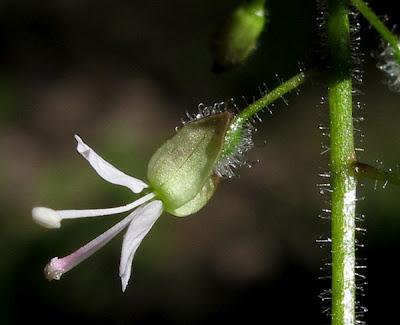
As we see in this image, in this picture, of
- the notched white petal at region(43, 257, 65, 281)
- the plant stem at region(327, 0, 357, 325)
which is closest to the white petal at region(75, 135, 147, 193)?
the notched white petal at region(43, 257, 65, 281)

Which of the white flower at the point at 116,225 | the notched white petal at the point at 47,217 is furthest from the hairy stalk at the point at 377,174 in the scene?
the notched white petal at the point at 47,217

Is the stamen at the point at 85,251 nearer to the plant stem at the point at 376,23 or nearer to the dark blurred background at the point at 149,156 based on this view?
the plant stem at the point at 376,23

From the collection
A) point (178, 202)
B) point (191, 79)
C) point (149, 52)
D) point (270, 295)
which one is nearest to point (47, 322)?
point (270, 295)

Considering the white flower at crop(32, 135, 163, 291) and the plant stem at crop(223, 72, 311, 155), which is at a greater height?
the plant stem at crop(223, 72, 311, 155)

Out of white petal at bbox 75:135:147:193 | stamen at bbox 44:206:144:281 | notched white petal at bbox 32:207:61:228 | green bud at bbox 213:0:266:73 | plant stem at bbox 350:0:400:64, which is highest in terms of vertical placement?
plant stem at bbox 350:0:400:64

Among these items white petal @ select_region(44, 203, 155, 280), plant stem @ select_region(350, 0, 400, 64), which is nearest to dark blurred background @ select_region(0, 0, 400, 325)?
plant stem @ select_region(350, 0, 400, 64)

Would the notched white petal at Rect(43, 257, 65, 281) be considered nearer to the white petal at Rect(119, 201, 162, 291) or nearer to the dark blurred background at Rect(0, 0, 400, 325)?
the white petal at Rect(119, 201, 162, 291)

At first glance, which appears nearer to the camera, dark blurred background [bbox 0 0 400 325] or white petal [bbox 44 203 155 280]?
white petal [bbox 44 203 155 280]

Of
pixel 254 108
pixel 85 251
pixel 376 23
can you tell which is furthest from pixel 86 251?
pixel 376 23
